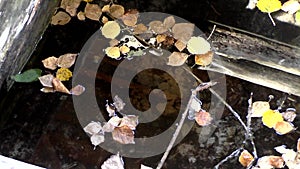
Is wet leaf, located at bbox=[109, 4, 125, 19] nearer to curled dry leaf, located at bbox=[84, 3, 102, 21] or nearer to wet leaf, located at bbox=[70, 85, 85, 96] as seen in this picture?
curled dry leaf, located at bbox=[84, 3, 102, 21]

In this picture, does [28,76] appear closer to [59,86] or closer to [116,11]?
[59,86]

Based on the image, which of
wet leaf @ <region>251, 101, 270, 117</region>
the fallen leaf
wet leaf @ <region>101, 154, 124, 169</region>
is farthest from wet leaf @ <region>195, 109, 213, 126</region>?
wet leaf @ <region>101, 154, 124, 169</region>

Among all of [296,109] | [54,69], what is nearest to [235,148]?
[296,109]

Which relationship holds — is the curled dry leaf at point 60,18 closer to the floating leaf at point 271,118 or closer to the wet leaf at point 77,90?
the wet leaf at point 77,90

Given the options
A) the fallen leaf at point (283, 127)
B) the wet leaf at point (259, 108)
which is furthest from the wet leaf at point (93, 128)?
the fallen leaf at point (283, 127)

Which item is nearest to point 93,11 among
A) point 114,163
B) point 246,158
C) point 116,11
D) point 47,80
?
point 116,11

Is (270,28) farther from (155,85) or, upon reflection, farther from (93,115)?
(93,115)
